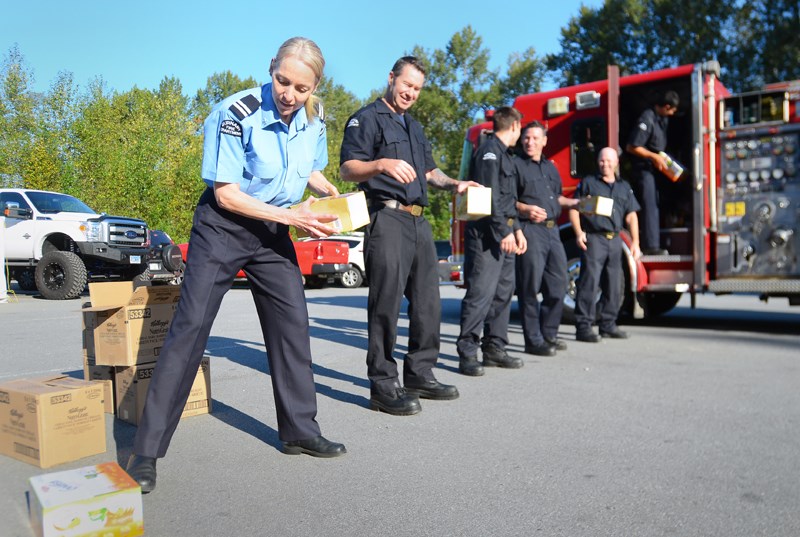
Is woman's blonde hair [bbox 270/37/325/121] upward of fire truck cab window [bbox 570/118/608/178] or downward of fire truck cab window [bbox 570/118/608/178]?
downward

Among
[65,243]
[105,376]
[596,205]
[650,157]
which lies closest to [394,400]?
[105,376]

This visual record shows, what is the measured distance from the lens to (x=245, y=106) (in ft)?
10.6

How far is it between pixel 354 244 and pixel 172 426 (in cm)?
1597

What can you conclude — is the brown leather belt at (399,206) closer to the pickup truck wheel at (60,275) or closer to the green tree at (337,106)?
the pickup truck wheel at (60,275)

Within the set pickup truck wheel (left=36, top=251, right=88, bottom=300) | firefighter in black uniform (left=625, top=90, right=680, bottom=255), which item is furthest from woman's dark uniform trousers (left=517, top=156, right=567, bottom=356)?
pickup truck wheel (left=36, top=251, right=88, bottom=300)

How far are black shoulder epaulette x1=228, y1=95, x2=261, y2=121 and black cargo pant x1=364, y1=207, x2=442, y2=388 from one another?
4.83ft

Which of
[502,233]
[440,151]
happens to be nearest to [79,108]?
[440,151]

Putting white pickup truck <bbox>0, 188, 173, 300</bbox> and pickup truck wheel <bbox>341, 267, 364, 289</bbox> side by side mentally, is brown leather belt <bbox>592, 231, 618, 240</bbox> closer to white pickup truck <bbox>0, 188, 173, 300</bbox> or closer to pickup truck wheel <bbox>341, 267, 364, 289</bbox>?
white pickup truck <bbox>0, 188, 173, 300</bbox>

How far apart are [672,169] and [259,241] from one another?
6753 millimetres

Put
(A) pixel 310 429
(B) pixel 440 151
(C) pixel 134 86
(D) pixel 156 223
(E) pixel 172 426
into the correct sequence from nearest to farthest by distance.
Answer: (E) pixel 172 426 < (A) pixel 310 429 < (D) pixel 156 223 < (B) pixel 440 151 < (C) pixel 134 86

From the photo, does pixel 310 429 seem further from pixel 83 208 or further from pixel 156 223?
pixel 156 223

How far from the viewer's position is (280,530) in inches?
107

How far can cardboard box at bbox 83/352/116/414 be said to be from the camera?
429 cm

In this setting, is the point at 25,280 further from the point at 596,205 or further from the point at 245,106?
the point at 245,106
